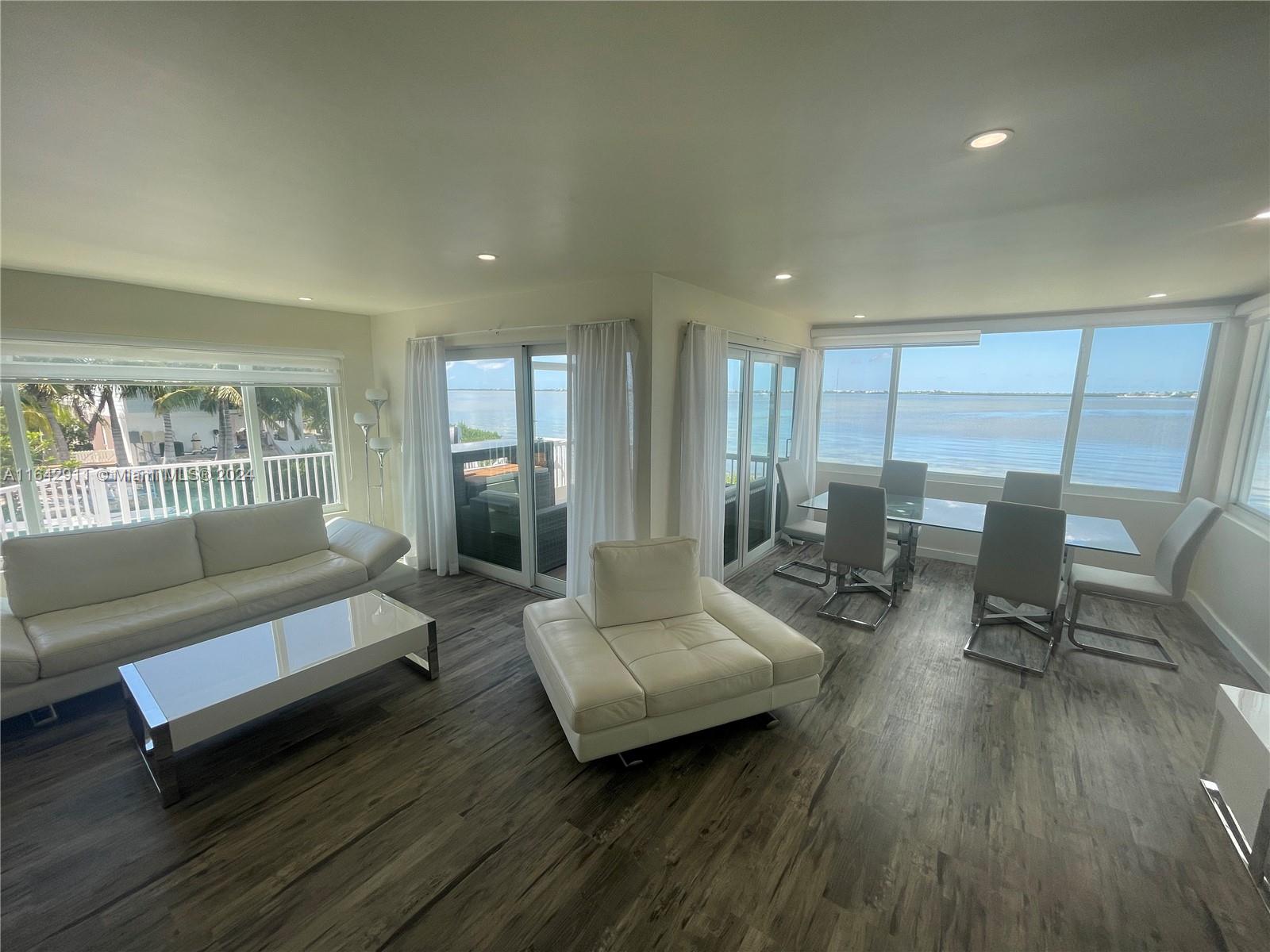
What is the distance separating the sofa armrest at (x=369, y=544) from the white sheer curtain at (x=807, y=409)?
4.08 meters

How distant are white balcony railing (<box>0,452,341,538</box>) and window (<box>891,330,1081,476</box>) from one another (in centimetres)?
624

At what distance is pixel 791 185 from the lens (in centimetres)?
180

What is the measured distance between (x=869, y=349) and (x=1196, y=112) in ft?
14.5

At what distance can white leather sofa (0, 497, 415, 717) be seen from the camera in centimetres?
248

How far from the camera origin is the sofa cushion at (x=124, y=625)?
2.47m

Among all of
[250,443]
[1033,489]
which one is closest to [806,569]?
[1033,489]

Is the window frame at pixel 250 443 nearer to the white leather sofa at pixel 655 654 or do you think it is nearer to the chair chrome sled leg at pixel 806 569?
the white leather sofa at pixel 655 654

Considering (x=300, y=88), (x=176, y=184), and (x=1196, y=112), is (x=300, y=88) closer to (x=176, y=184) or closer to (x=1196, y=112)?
(x=176, y=184)

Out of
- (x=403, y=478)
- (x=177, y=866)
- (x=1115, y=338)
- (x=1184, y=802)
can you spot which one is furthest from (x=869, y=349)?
(x=177, y=866)

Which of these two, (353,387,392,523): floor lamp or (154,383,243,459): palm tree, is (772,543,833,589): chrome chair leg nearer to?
(353,387,392,523): floor lamp

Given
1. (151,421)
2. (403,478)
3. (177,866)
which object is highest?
(151,421)

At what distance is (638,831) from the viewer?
1.92 m

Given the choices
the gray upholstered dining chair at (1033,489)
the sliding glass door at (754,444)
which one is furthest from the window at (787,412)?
the gray upholstered dining chair at (1033,489)

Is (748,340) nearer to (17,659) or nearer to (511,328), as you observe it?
(511,328)
